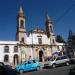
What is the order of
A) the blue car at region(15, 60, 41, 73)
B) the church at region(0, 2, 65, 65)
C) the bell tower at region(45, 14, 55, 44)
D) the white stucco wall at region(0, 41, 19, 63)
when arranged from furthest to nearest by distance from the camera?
the bell tower at region(45, 14, 55, 44)
the church at region(0, 2, 65, 65)
the white stucco wall at region(0, 41, 19, 63)
the blue car at region(15, 60, 41, 73)

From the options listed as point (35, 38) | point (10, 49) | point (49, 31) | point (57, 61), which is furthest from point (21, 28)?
point (57, 61)

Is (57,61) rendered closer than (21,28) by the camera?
Yes

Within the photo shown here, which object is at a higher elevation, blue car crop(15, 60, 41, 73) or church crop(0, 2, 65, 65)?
church crop(0, 2, 65, 65)

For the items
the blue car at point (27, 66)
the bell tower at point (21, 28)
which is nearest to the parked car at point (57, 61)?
the blue car at point (27, 66)

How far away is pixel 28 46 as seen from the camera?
160 feet

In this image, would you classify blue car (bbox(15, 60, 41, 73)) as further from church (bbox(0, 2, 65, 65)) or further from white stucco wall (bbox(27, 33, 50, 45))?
white stucco wall (bbox(27, 33, 50, 45))

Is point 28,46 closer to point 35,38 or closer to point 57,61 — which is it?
point 35,38

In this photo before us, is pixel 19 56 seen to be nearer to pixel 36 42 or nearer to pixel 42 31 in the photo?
pixel 36 42

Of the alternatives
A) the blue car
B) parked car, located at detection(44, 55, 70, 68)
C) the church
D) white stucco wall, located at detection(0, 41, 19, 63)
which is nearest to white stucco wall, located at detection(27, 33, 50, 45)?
the church

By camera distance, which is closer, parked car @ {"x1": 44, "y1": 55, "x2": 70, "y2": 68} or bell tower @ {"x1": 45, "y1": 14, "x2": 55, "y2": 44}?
parked car @ {"x1": 44, "y1": 55, "x2": 70, "y2": 68}

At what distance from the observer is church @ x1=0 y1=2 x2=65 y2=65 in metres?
46.2

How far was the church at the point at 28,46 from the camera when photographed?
→ 46156 millimetres

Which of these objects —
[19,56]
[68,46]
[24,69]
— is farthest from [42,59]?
[24,69]

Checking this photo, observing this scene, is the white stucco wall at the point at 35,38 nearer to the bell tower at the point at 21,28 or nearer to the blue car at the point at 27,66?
the bell tower at the point at 21,28
